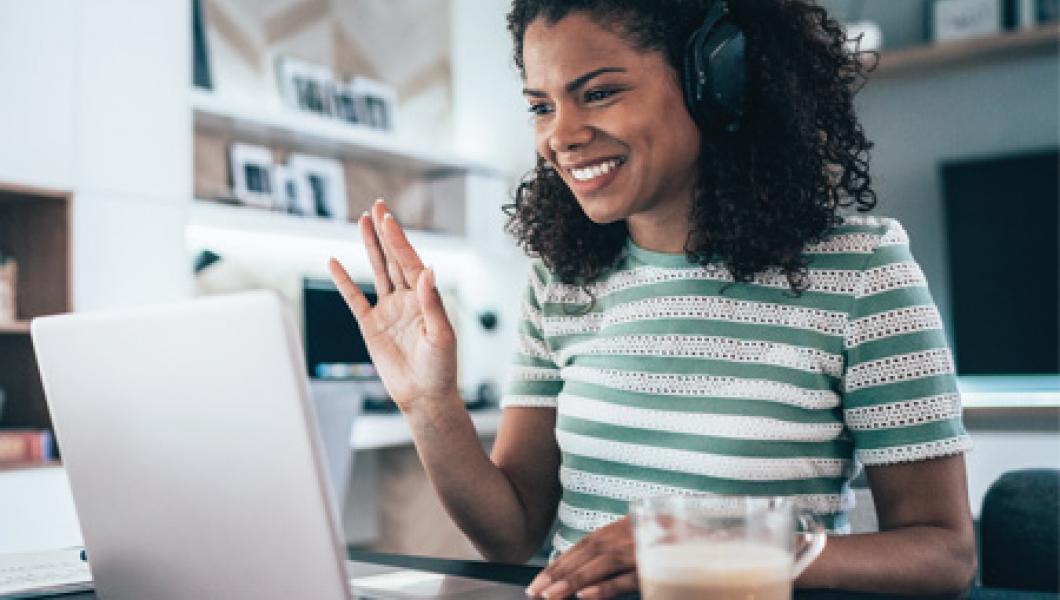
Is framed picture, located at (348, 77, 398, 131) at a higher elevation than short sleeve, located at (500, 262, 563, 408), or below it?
higher

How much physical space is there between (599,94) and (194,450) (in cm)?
63

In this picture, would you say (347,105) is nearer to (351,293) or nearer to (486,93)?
(486,93)

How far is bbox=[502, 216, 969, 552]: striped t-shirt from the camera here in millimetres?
1061

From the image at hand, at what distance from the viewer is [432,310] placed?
3.32 ft

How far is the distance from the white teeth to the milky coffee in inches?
23.7

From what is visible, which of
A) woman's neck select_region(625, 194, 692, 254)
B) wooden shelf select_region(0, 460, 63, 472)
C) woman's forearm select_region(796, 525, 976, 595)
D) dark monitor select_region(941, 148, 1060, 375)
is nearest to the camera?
woman's forearm select_region(796, 525, 976, 595)

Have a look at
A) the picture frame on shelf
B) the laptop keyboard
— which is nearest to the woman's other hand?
the laptop keyboard

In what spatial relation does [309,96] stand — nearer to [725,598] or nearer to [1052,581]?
[1052,581]

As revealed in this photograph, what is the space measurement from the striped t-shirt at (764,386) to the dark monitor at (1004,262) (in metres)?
2.54

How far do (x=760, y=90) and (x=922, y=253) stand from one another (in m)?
2.72

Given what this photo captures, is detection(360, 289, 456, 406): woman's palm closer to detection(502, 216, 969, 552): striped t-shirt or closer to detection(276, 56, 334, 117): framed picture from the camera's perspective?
detection(502, 216, 969, 552): striped t-shirt

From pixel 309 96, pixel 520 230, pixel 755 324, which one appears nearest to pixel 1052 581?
pixel 755 324

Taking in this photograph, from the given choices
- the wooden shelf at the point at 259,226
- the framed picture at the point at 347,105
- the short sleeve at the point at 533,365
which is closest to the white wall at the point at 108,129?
the wooden shelf at the point at 259,226

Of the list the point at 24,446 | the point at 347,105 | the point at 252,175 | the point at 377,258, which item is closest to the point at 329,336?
the point at 252,175
